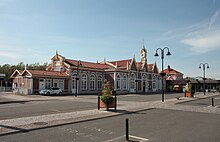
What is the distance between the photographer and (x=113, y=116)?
44.5 ft

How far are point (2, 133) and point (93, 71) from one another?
41.2m

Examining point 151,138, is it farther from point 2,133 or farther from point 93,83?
point 93,83

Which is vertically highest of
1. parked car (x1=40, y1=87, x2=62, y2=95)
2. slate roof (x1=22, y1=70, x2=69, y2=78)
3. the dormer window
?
the dormer window

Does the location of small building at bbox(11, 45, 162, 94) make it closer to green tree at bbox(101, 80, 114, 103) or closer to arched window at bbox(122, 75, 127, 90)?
arched window at bbox(122, 75, 127, 90)

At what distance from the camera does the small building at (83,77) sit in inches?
1606

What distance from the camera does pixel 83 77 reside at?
155 feet

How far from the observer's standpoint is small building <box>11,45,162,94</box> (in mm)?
40781

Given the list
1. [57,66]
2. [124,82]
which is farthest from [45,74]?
[124,82]

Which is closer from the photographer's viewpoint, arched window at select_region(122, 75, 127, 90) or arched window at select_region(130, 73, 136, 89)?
arched window at select_region(122, 75, 127, 90)

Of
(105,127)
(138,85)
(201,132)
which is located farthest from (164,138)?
(138,85)

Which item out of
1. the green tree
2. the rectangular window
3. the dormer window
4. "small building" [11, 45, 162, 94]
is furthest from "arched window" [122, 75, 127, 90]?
the green tree

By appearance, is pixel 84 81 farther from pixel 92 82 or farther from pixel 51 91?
pixel 51 91

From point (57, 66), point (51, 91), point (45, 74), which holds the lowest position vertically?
point (51, 91)

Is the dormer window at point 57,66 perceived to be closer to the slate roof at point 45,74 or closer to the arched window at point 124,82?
the slate roof at point 45,74
